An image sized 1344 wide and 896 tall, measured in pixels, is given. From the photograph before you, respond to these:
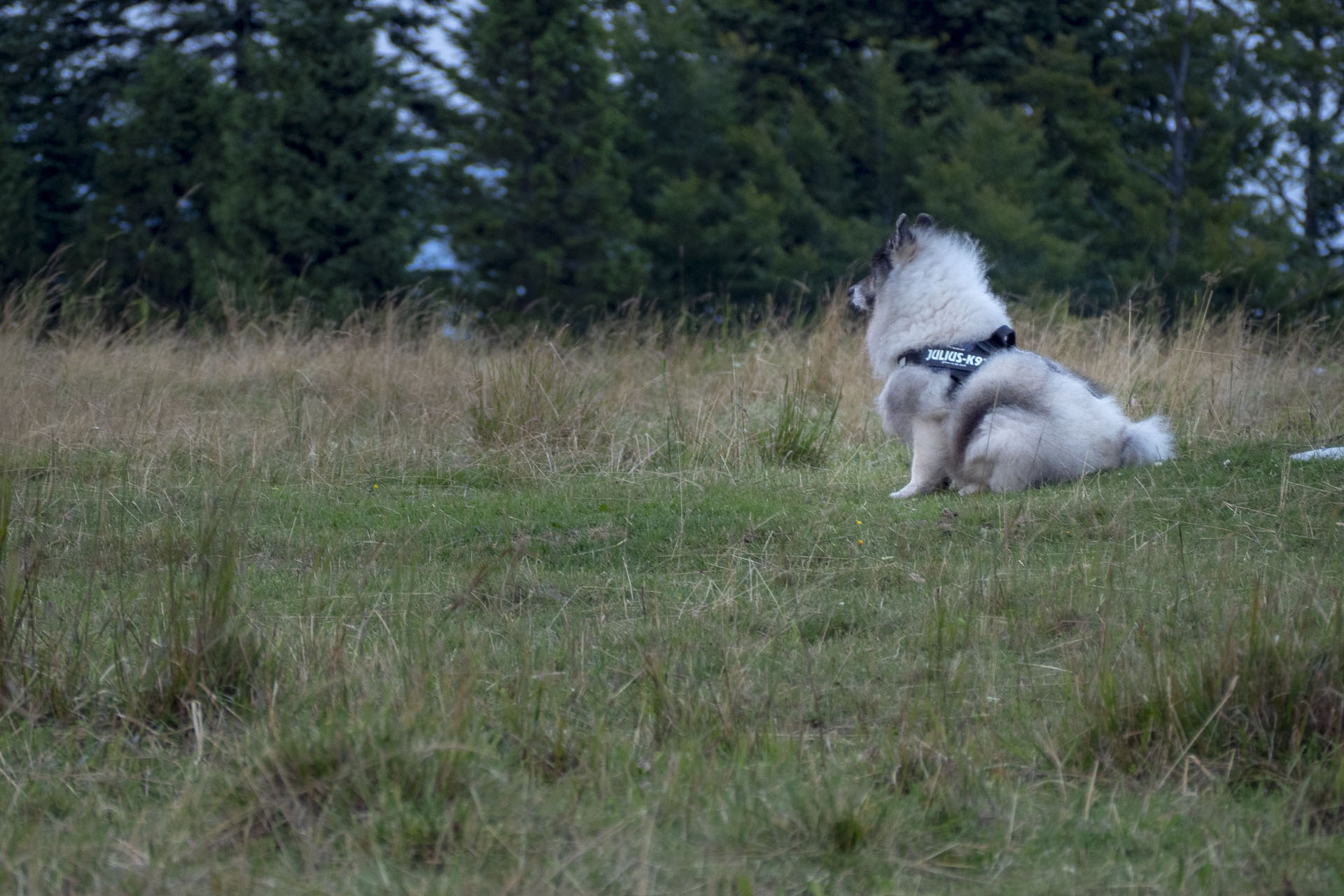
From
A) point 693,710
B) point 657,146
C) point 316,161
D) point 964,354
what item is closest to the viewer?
point 693,710

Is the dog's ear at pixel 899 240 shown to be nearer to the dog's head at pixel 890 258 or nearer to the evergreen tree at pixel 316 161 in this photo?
the dog's head at pixel 890 258

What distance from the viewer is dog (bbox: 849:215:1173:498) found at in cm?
727

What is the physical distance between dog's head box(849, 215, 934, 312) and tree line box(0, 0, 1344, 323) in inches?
590

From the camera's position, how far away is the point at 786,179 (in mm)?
31281

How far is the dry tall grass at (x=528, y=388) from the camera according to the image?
347 inches

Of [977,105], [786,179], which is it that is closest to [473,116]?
[786,179]

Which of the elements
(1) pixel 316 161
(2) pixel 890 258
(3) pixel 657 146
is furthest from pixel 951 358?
(3) pixel 657 146

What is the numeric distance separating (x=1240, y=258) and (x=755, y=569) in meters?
25.9

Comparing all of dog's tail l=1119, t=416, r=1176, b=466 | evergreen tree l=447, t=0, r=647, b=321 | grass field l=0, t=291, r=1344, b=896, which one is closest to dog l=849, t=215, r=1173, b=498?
dog's tail l=1119, t=416, r=1176, b=466

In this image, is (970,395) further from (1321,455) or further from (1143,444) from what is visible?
(1321,455)

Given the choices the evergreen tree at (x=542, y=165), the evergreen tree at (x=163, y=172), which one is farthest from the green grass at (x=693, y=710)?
the evergreen tree at (x=163, y=172)

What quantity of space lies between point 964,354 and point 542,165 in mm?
21393

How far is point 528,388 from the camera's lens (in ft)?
29.7

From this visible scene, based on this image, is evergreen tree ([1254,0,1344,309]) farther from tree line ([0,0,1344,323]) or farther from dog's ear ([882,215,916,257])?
dog's ear ([882,215,916,257])
